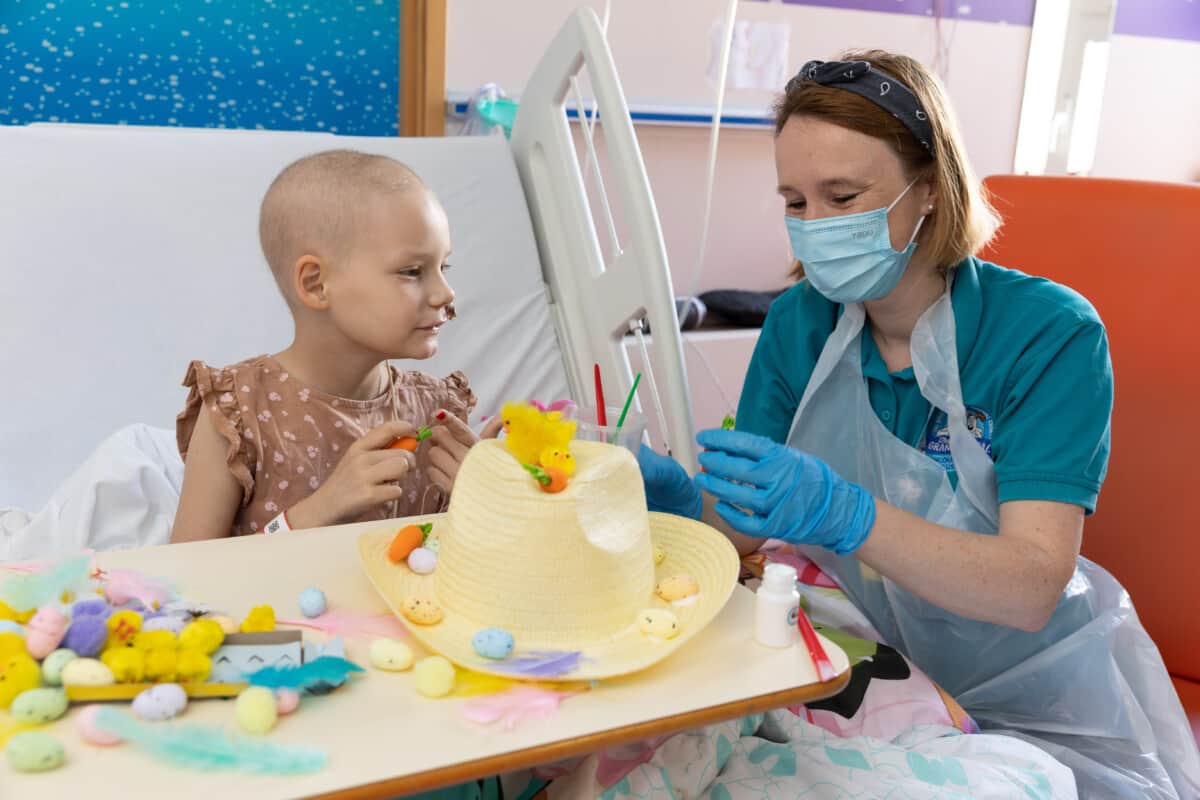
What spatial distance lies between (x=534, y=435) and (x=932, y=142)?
87 cm

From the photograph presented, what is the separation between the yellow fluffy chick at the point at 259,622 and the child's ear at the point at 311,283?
2.05 feet

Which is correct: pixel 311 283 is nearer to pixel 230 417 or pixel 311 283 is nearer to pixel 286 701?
pixel 230 417

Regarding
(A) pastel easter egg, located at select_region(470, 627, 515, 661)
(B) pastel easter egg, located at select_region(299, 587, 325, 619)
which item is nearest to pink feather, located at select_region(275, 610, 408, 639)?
(B) pastel easter egg, located at select_region(299, 587, 325, 619)

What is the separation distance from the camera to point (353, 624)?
1.03 meters

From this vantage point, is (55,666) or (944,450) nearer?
(55,666)

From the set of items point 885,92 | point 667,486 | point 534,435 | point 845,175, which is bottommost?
point 667,486

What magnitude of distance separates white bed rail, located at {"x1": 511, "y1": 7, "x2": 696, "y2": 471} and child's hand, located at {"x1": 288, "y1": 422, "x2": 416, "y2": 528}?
67cm

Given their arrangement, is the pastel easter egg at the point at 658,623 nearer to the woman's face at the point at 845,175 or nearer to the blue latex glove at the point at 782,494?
the blue latex glove at the point at 782,494

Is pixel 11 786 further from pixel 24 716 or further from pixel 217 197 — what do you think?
pixel 217 197

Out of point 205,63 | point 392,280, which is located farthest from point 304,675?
point 205,63

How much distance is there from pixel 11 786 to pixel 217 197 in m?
1.69

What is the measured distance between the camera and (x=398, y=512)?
1.60m

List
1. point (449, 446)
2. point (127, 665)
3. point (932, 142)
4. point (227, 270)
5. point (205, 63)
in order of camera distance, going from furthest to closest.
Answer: point (205, 63)
point (227, 270)
point (932, 142)
point (449, 446)
point (127, 665)

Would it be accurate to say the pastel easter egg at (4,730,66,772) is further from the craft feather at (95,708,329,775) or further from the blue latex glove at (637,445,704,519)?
the blue latex glove at (637,445,704,519)
